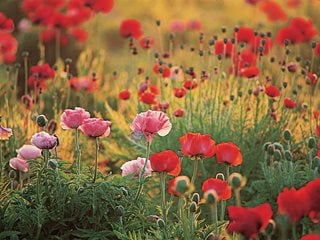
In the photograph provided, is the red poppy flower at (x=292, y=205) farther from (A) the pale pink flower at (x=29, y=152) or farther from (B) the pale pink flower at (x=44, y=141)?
(A) the pale pink flower at (x=29, y=152)

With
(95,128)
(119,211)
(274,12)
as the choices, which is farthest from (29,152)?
(274,12)

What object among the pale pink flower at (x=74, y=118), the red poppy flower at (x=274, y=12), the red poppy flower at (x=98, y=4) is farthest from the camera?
the red poppy flower at (x=274, y=12)

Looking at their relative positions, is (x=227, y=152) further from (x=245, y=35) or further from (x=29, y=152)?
(x=245, y=35)

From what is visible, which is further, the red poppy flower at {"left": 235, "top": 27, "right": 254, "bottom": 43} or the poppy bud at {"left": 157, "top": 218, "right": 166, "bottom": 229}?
the red poppy flower at {"left": 235, "top": 27, "right": 254, "bottom": 43}

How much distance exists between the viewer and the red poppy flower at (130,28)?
491 cm

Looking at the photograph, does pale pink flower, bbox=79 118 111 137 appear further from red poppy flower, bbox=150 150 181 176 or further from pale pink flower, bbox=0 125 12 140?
pale pink flower, bbox=0 125 12 140

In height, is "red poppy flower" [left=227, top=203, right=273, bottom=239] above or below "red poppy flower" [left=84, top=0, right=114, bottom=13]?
above

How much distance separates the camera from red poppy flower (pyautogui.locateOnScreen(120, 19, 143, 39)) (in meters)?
4.91

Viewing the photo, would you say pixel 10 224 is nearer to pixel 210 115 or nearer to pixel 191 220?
pixel 191 220

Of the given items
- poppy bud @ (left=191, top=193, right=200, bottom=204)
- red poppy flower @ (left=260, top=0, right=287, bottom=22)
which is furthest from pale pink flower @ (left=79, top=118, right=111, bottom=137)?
red poppy flower @ (left=260, top=0, right=287, bottom=22)

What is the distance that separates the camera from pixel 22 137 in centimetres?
424

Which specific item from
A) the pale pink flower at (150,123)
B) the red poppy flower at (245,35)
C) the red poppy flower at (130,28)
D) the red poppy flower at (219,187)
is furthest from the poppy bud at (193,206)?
the red poppy flower at (130,28)

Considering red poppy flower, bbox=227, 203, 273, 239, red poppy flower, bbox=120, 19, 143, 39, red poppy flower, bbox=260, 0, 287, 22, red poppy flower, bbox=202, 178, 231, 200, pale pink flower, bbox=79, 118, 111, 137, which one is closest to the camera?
red poppy flower, bbox=227, 203, 273, 239

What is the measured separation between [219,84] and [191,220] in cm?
170
